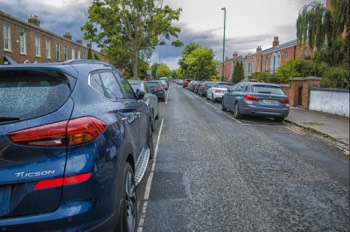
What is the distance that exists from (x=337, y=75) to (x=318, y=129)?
25.7 ft

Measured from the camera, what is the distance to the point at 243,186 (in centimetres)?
456

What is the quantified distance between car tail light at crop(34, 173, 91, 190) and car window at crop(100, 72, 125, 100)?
1.08 m

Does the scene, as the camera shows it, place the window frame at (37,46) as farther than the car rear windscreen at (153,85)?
Yes

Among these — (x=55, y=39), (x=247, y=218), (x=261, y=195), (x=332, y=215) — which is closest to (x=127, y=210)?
(x=247, y=218)

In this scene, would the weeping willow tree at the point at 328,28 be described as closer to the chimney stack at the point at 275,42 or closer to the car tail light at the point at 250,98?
the car tail light at the point at 250,98

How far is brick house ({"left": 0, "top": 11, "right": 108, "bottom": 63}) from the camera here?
2272 centimetres

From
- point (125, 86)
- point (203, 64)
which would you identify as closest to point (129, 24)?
point (125, 86)

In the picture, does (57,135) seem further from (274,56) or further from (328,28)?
(274,56)

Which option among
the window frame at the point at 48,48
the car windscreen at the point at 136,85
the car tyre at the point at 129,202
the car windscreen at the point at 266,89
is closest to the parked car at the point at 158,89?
the car windscreen at the point at 136,85

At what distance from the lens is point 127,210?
2.85 m

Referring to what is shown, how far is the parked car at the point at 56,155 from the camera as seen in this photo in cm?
201

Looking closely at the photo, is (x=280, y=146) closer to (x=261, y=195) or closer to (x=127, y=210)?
(x=261, y=195)

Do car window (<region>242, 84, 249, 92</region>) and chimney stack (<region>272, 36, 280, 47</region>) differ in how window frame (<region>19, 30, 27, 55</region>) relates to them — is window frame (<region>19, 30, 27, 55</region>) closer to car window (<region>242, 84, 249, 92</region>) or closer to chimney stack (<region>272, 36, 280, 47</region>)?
car window (<region>242, 84, 249, 92</region>)

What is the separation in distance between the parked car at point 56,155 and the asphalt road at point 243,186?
1.27 metres
